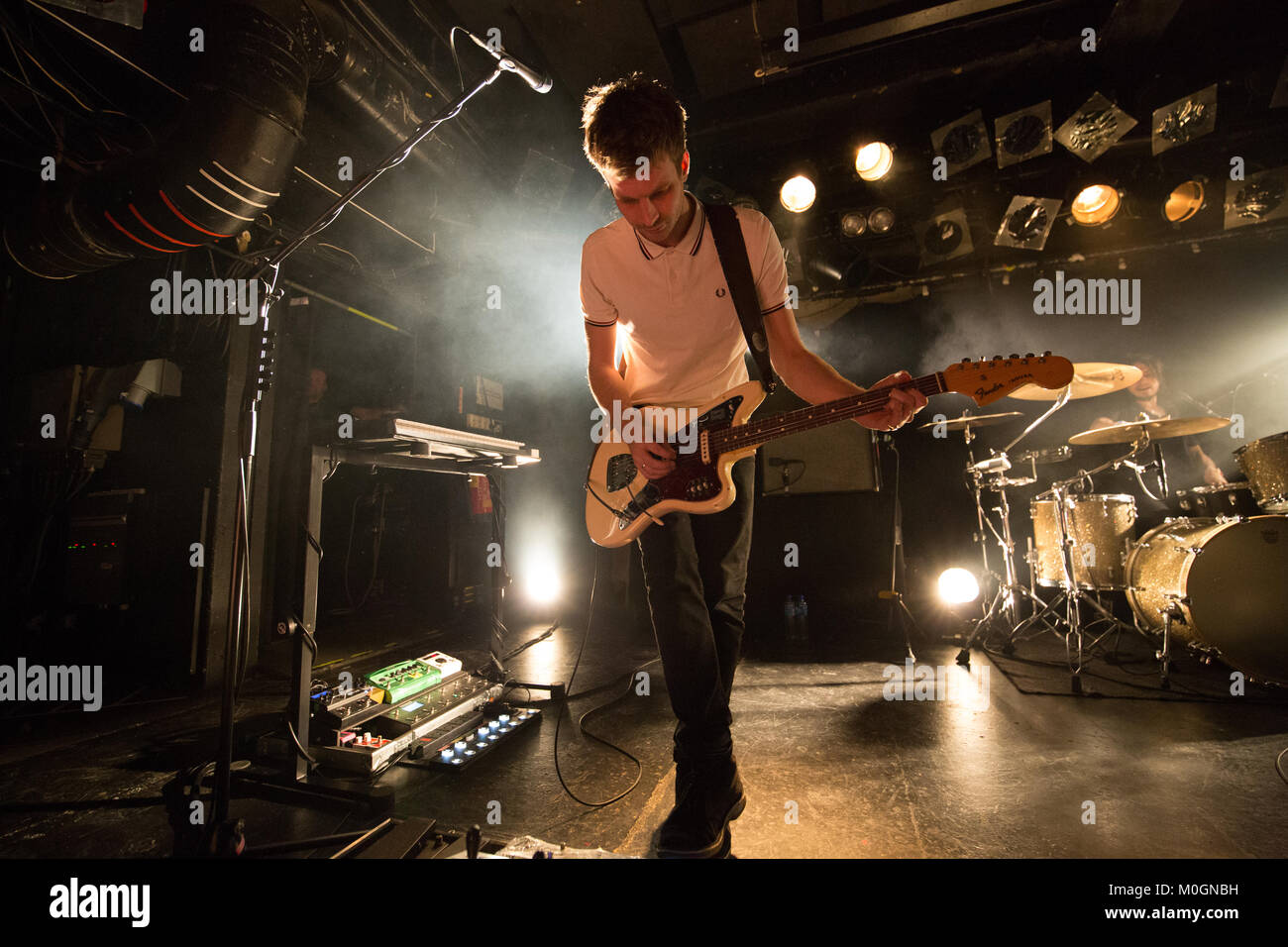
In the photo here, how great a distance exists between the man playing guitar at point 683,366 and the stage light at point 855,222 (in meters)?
4.01

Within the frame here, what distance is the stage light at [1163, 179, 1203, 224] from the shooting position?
15.3ft

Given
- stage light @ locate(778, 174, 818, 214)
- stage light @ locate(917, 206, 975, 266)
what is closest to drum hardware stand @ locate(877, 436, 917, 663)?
stage light @ locate(917, 206, 975, 266)

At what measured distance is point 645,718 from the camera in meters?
2.84

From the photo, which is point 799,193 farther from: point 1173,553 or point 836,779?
point 836,779

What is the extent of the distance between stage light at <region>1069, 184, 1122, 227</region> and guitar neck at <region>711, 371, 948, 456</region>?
15.8ft

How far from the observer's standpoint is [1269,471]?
3.39 meters

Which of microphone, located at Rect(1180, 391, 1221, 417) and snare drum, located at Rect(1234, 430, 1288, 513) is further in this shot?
microphone, located at Rect(1180, 391, 1221, 417)

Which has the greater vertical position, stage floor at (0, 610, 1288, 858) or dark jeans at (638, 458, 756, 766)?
dark jeans at (638, 458, 756, 766)

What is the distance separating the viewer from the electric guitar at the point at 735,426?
1.75 meters

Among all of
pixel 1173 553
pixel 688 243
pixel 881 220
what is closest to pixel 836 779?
pixel 688 243

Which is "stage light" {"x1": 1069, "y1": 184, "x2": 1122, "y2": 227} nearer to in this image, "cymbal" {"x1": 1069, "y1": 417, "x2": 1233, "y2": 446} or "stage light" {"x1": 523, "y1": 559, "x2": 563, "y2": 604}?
"cymbal" {"x1": 1069, "y1": 417, "x2": 1233, "y2": 446}

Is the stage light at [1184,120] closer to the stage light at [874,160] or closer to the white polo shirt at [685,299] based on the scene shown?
the stage light at [874,160]

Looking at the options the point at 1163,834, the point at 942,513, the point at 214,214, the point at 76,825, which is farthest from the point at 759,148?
the point at 76,825

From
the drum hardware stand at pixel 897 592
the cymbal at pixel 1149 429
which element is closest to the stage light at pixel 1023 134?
the cymbal at pixel 1149 429
